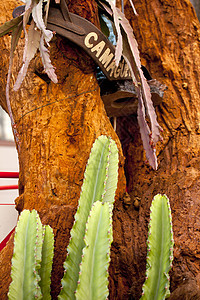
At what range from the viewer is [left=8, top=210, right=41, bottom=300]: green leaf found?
0.67 metres

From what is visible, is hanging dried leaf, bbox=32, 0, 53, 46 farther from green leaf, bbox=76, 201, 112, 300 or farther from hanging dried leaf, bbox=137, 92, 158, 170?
green leaf, bbox=76, 201, 112, 300

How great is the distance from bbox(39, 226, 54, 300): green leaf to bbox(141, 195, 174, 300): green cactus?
10.5 inches

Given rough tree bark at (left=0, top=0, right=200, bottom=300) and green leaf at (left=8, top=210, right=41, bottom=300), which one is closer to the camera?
green leaf at (left=8, top=210, right=41, bottom=300)

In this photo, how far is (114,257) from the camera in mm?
881

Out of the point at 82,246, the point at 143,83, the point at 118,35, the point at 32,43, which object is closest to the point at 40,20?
the point at 32,43

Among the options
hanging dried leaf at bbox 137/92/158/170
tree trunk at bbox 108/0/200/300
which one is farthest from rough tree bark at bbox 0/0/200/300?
hanging dried leaf at bbox 137/92/158/170

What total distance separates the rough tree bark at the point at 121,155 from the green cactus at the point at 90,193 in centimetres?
17

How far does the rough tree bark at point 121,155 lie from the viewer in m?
0.87

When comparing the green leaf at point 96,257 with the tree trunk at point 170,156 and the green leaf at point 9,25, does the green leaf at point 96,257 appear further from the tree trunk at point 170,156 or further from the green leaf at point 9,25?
the green leaf at point 9,25

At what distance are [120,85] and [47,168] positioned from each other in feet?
1.53

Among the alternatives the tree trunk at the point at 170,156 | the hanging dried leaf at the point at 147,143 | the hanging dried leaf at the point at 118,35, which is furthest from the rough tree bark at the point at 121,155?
the hanging dried leaf at the point at 147,143

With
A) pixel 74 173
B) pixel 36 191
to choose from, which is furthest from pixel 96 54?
pixel 36 191

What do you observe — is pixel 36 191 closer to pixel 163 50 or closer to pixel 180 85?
pixel 180 85

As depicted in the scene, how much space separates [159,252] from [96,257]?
7.4 inches
